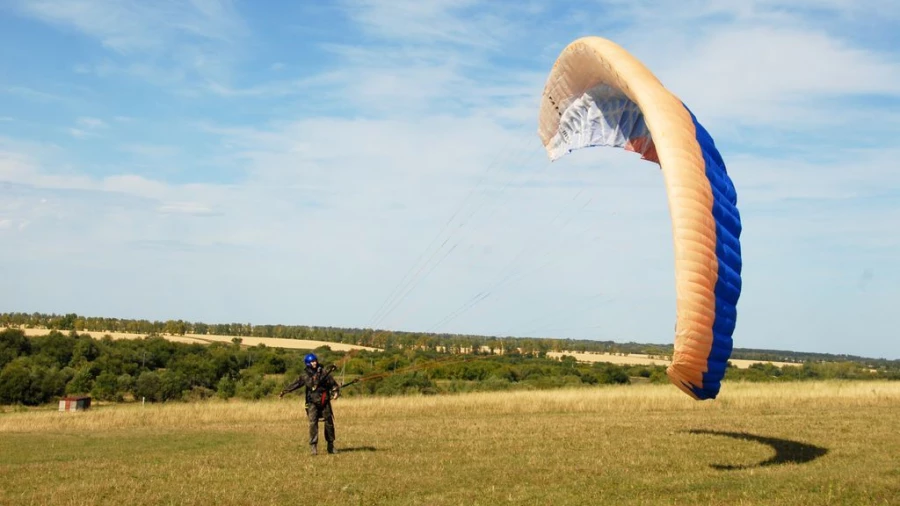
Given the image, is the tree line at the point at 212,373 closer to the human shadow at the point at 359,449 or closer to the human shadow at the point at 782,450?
the human shadow at the point at 359,449

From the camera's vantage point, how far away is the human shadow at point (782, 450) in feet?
41.6

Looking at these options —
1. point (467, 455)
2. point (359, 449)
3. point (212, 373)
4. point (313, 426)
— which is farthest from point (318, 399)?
point (212, 373)

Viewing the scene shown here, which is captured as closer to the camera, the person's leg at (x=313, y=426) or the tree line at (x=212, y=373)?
the person's leg at (x=313, y=426)

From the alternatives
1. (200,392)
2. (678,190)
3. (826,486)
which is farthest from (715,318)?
(200,392)

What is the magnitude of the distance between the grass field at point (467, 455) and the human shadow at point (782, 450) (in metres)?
0.03

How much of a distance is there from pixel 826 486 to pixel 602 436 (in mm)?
6050

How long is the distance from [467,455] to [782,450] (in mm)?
5208

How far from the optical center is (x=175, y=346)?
64.5 m

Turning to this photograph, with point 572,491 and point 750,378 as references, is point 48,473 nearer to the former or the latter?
point 572,491

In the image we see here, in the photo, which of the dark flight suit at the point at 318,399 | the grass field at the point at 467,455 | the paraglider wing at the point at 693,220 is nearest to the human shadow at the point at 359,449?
the grass field at the point at 467,455

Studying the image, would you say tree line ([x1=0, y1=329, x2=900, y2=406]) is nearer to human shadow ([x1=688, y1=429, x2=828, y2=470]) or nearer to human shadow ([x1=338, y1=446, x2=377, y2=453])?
human shadow ([x1=338, y1=446, x2=377, y2=453])

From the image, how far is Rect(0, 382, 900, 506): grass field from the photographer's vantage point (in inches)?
402

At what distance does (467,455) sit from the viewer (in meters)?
13.7

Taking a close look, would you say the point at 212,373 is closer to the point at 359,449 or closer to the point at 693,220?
the point at 359,449
